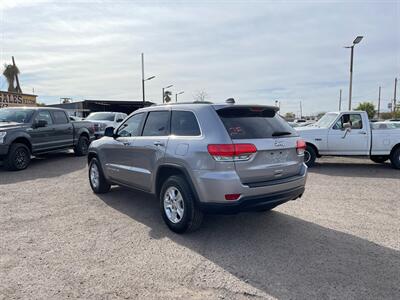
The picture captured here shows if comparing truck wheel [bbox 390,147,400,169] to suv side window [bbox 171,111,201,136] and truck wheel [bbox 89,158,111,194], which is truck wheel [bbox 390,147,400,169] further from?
truck wheel [bbox 89,158,111,194]

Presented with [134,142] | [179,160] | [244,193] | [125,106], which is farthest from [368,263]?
[125,106]

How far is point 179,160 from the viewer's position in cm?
432

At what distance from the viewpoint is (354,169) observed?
10125 millimetres

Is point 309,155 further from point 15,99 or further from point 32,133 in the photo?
point 15,99

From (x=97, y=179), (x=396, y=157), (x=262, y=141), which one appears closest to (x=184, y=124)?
(x=262, y=141)

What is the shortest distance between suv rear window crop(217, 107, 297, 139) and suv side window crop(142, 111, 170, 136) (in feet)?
3.39

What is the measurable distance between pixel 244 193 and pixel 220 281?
1.09m

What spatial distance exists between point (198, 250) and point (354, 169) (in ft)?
25.6

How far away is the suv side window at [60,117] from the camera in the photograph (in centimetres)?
1148

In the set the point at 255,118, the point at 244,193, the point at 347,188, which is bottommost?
the point at 347,188

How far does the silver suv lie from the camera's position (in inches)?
154

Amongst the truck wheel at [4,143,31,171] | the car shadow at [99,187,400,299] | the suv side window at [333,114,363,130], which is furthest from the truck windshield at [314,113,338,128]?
the truck wheel at [4,143,31,171]

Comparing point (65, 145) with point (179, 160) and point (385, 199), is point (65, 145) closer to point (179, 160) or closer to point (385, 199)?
point (179, 160)

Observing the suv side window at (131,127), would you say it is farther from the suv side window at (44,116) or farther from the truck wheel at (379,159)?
the truck wheel at (379,159)
